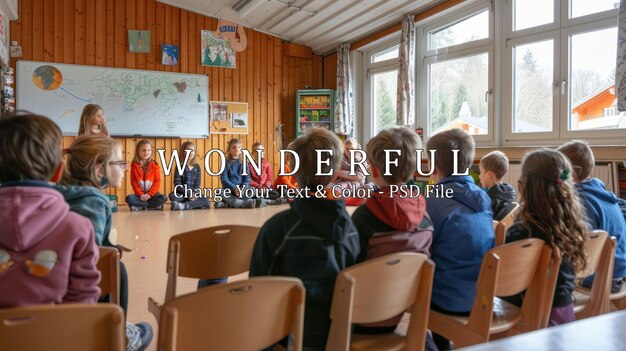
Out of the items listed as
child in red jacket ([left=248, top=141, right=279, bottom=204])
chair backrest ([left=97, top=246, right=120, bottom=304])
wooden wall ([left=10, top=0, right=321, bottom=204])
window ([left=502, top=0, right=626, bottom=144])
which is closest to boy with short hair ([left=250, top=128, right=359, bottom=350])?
chair backrest ([left=97, top=246, right=120, bottom=304])

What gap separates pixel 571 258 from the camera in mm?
1705

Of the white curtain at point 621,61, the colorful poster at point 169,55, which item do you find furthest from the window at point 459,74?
the colorful poster at point 169,55

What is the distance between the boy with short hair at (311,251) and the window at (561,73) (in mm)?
4090

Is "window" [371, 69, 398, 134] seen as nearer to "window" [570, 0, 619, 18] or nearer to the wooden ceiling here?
the wooden ceiling

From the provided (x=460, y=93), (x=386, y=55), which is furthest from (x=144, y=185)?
(x=460, y=93)

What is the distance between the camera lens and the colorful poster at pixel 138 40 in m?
7.30

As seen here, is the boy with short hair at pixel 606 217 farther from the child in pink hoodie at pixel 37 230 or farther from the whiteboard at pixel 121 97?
the whiteboard at pixel 121 97

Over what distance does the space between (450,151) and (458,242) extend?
0.41 m

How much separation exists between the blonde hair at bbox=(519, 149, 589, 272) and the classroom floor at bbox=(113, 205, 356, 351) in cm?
170

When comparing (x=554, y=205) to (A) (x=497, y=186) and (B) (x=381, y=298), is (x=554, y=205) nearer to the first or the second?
(B) (x=381, y=298)

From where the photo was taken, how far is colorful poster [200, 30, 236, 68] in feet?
25.8

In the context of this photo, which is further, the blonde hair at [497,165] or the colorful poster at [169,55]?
the colorful poster at [169,55]

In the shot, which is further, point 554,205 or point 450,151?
point 450,151

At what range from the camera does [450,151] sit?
1.92 m
